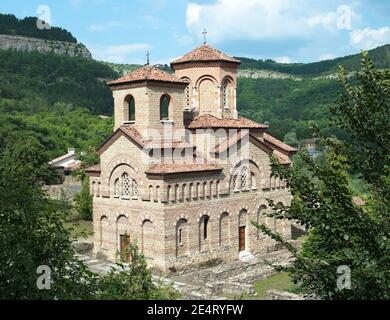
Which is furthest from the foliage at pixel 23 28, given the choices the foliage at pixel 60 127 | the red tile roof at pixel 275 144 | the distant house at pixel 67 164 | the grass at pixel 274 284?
the grass at pixel 274 284

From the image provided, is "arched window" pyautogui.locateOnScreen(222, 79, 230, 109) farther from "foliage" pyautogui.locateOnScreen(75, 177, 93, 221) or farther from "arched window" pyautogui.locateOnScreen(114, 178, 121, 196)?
"foliage" pyautogui.locateOnScreen(75, 177, 93, 221)

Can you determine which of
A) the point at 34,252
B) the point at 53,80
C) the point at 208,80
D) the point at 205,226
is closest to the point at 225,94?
the point at 208,80

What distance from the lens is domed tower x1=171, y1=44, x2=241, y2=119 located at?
85.6 feet

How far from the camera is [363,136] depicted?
27.0 ft

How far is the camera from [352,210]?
762 cm

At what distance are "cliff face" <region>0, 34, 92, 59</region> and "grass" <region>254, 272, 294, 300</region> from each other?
396 feet

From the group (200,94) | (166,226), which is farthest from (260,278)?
(200,94)

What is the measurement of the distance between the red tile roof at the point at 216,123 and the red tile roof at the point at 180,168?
2.19 metres

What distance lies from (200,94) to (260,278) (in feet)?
33.7

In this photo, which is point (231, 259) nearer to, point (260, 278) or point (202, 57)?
point (260, 278)

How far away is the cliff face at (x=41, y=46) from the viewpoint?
130 m

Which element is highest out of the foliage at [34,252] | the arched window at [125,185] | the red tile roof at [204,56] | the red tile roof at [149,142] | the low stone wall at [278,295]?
the red tile roof at [204,56]

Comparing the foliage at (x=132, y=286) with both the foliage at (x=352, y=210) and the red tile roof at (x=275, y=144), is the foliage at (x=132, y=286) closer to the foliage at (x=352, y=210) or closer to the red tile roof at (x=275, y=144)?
the foliage at (x=352, y=210)

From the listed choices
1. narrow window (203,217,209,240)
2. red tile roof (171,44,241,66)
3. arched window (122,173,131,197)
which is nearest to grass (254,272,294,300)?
narrow window (203,217,209,240)
